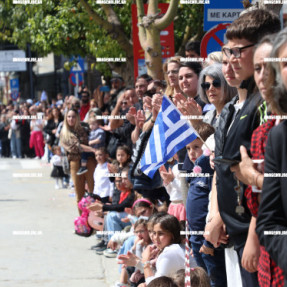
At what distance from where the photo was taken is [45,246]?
937 cm

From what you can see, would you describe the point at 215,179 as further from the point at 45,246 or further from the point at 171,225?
the point at 45,246

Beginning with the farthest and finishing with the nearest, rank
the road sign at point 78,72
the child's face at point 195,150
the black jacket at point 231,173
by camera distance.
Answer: the road sign at point 78,72 → the child's face at point 195,150 → the black jacket at point 231,173

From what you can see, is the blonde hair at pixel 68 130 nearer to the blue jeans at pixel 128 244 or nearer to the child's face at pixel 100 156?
the child's face at pixel 100 156

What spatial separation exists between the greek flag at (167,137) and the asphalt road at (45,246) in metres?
2.71

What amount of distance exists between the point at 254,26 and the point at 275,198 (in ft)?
3.98

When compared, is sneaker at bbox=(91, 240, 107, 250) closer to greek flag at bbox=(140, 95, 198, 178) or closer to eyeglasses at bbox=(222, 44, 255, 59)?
greek flag at bbox=(140, 95, 198, 178)

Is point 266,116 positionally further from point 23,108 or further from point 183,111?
point 23,108

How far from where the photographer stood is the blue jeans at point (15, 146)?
26589 millimetres

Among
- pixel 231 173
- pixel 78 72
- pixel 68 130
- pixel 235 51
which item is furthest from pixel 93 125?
pixel 78 72

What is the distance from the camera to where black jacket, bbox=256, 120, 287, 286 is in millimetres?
2516

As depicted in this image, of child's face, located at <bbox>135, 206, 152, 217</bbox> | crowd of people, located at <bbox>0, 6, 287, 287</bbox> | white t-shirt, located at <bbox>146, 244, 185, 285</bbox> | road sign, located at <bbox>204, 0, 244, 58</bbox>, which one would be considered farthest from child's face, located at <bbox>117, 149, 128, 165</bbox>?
white t-shirt, located at <bbox>146, 244, 185, 285</bbox>

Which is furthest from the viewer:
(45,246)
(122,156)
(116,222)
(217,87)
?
(45,246)

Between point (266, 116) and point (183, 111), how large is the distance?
5.84 ft

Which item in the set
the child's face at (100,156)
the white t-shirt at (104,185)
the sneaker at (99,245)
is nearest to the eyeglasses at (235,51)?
the sneaker at (99,245)
